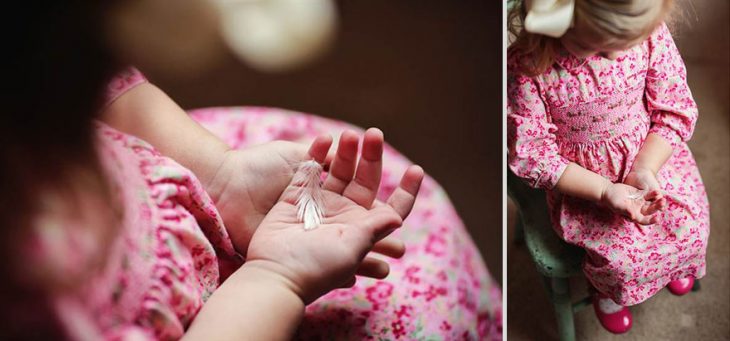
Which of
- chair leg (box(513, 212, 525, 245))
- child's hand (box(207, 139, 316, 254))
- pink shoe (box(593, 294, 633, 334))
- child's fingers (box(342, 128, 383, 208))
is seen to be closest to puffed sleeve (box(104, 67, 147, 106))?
child's hand (box(207, 139, 316, 254))

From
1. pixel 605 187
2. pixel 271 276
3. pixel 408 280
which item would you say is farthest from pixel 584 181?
pixel 271 276

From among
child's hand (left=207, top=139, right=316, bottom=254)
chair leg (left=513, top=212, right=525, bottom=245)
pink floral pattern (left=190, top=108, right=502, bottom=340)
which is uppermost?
child's hand (left=207, top=139, right=316, bottom=254)

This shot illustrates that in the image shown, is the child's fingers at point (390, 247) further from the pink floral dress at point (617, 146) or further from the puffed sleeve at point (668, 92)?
the puffed sleeve at point (668, 92)

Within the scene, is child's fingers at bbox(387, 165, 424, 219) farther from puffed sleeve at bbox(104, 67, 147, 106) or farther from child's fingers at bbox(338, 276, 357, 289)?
puffed sleeve at bbox(104, 67, 147, 106)

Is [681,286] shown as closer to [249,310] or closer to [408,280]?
[408,280]

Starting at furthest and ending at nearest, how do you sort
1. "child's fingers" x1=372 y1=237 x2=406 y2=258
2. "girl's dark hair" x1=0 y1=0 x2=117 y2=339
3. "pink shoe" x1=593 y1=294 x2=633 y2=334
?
1. "pink shoe" x1=593 y1=294 x2=633 y2=334
2. "child's fingers" x1=372 y1=237 x2=406 y2=258
3. "girl's dark hair" x1=0 y1=0 x2=117 y2=339

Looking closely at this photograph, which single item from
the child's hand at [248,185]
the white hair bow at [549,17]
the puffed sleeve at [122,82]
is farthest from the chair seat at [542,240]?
the puffed sleeve at [122,82]
